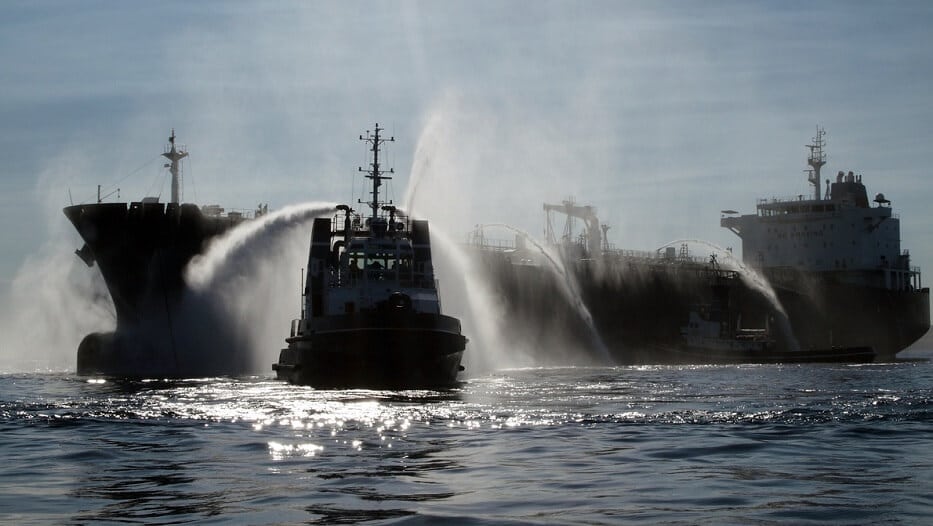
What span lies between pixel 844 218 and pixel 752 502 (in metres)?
87.7

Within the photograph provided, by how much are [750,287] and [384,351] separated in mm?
57810

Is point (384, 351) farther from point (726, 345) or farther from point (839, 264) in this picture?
point (839, 264)

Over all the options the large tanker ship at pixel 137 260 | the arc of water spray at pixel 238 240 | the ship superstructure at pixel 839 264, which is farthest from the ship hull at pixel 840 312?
the large tanker ship at pixel 137 260

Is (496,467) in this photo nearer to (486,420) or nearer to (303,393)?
(486,420)

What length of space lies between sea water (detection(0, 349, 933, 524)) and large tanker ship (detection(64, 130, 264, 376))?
1884 centimetres

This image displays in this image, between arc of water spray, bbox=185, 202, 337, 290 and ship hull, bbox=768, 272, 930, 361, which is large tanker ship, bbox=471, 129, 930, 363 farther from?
arc of water spray, bbox=185, 202, 337, 290

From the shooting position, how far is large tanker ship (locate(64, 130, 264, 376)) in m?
55.3

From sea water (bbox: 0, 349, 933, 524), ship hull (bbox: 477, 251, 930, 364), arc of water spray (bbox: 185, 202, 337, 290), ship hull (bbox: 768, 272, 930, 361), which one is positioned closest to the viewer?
sea water (bbox: 0, 349, 933, 524)

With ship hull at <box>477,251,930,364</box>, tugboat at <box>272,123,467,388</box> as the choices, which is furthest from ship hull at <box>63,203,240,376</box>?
ship hull at <box>477,251,930,364</box>

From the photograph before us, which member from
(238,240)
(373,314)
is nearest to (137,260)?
(238,240)

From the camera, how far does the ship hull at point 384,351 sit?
3738 cm

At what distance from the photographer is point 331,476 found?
703 inches

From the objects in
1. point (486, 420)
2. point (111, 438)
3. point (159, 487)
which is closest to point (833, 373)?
point (486, 420)

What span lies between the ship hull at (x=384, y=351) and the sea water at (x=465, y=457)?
1989 millimetres
